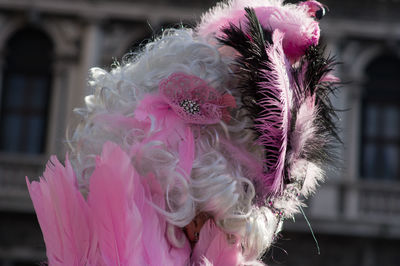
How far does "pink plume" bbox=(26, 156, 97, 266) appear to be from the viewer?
4.58 ft

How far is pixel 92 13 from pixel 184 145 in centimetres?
804

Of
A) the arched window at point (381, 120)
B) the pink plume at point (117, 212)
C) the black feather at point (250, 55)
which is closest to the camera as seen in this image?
the pink plume at point (117, 212)

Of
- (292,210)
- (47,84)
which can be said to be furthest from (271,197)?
(47,84)

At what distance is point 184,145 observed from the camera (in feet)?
4.64

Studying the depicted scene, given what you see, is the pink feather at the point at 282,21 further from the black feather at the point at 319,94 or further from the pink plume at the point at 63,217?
Answer: the pink plume at the point at 63,217

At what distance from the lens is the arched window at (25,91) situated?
916cm

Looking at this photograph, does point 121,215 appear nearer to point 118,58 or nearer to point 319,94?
point 319,94

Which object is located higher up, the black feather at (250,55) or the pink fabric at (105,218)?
the black feather at (250,55)

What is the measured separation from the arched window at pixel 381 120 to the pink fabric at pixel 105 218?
26.5ft

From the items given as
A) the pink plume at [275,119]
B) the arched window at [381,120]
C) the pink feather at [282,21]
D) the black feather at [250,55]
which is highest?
the arched window at [381,120]

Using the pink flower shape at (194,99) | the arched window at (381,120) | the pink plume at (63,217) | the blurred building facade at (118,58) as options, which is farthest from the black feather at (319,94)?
the arched window at (381,120)

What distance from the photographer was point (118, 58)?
9.15 meters

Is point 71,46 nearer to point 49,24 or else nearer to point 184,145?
point 49,24

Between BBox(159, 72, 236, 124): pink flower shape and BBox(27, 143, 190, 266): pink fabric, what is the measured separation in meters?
0.17
